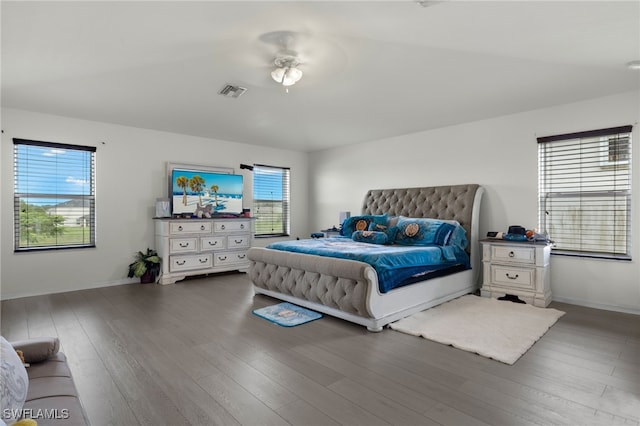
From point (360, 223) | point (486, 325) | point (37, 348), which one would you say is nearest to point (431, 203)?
point (360, 223)

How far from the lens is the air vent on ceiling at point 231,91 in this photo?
11.5ft

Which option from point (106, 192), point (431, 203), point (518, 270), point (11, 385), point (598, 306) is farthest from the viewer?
point (431, 203)

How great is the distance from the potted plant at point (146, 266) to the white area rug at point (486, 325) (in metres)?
3.75

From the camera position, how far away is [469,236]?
4527 millimetres

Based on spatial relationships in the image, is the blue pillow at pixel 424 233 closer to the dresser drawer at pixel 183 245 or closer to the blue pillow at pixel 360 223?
the blue pillow at pixel 360 223

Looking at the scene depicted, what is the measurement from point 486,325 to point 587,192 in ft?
7.31

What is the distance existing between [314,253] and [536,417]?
7.79ft

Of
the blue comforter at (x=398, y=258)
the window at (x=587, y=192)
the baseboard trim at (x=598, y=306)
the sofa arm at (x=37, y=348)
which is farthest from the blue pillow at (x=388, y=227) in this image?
the sofa arm at (x=37, y=348)

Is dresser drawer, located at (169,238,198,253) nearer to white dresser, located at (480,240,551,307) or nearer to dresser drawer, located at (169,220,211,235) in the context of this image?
dresser drawer, located at (169,220,211,235)

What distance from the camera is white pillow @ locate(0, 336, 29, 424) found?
1.02 m

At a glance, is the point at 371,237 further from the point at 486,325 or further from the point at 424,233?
the point at 486,325

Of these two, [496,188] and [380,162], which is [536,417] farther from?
[380,162]

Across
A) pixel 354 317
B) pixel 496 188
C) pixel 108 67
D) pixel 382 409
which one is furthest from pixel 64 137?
pixel 496 188

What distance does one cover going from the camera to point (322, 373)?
2.31 meters
